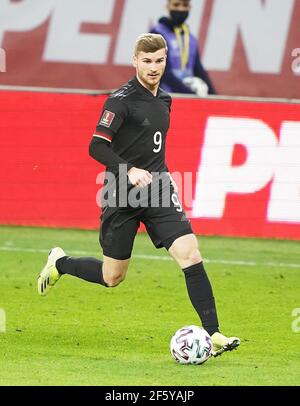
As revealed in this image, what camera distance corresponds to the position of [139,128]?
905cm

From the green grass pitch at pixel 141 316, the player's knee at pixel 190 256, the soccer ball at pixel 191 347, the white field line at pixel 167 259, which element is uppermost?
the player's knee at pixel 190 256

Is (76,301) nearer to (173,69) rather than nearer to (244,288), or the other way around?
(244,288)

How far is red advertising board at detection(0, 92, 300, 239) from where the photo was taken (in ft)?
50.0

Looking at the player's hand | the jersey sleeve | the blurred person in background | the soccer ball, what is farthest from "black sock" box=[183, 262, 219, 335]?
the blurred person in background

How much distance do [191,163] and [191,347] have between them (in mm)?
7179

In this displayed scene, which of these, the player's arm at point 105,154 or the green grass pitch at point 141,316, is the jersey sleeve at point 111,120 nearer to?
the player's arm at point 105,154

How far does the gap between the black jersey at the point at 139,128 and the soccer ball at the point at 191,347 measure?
1.33 metres

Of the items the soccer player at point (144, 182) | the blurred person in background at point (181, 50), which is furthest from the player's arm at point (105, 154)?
the blurred person in background at point (181, 50)

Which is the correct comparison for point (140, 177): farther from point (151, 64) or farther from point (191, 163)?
point (191, 163)

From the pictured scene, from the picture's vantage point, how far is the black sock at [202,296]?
877cm

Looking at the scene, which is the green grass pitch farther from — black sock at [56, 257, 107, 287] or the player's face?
the player's face

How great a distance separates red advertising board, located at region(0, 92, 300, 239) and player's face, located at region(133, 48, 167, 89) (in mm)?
6323

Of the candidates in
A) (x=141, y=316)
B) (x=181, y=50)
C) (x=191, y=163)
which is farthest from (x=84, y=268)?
(x=181, y=50)
